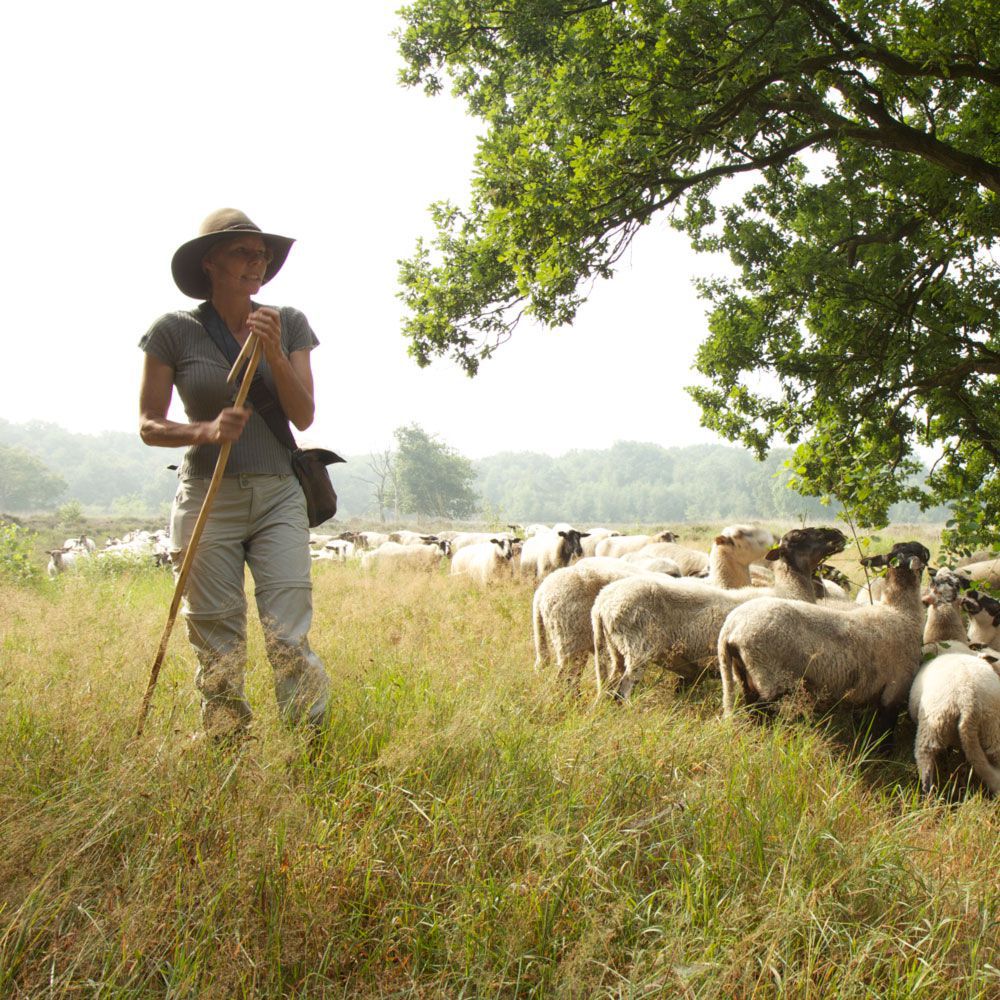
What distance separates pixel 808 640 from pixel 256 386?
4.02m

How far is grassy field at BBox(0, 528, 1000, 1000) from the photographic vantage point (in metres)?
2.15

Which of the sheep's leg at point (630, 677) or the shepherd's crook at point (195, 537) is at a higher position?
the shepherd's crook at point (195, 537)

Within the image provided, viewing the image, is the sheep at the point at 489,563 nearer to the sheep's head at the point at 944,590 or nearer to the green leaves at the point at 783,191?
the green leaves at the point at 783,191

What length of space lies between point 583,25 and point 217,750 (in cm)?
741

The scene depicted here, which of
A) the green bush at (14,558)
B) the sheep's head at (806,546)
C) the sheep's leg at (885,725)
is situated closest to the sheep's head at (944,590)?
the sheep's head at (806,546)

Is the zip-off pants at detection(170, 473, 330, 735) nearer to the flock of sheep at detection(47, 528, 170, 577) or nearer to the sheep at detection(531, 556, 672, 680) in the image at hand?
the sheep at detection(531, 556, 672, 680)

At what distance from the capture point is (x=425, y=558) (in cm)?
1797

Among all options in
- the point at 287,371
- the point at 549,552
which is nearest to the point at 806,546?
the point at 287,371

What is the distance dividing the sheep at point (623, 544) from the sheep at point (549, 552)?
150cm

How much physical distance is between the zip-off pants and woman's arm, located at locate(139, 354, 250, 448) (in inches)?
11.6

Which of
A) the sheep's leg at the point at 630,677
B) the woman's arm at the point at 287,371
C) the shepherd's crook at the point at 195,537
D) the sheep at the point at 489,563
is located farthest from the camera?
the sheep at the point at 489,563

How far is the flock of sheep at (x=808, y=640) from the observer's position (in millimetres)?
4824

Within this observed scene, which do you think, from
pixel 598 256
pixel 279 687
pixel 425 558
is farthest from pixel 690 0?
pixel 425 558

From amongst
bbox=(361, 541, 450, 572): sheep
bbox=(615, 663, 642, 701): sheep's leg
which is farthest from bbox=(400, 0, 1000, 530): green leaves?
bbox=(361, 541, 450, 572): sheep
